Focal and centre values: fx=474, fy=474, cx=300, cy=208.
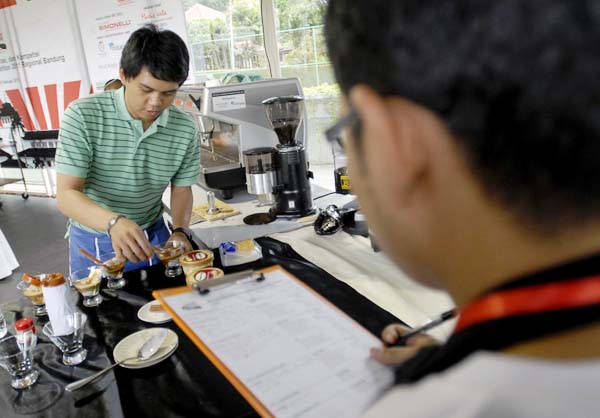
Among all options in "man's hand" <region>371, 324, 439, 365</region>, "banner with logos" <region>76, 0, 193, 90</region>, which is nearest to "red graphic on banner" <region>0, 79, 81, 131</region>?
"banner with logos" <region>76, 0, 193, 90</region>

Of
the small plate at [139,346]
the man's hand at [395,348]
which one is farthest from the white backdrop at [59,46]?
the man's hand at [395,348]

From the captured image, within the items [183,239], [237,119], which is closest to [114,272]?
[183,239]

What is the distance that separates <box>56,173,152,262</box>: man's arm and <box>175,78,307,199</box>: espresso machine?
2.24 feet

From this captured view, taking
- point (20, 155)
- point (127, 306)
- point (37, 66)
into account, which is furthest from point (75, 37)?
point (127, 306)

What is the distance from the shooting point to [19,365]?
101 cm

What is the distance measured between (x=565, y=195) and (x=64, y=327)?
1.09m

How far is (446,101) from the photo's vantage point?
34 cm

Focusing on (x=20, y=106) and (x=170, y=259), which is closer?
(x=170, y=259)

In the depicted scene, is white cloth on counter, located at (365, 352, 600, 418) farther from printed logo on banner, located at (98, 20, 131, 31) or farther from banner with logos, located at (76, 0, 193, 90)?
printed logo on banner, located at (98, 20, 131, 31)

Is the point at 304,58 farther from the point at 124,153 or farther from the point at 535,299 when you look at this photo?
the point at 535,299

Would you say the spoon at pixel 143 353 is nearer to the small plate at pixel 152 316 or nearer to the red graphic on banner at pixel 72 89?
the small plate at pixel 152 316

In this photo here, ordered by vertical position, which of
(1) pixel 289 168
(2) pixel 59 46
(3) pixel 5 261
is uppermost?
(2) pixel 59 46

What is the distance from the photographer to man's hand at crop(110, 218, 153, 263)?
1.44m

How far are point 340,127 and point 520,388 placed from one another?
0.25m
